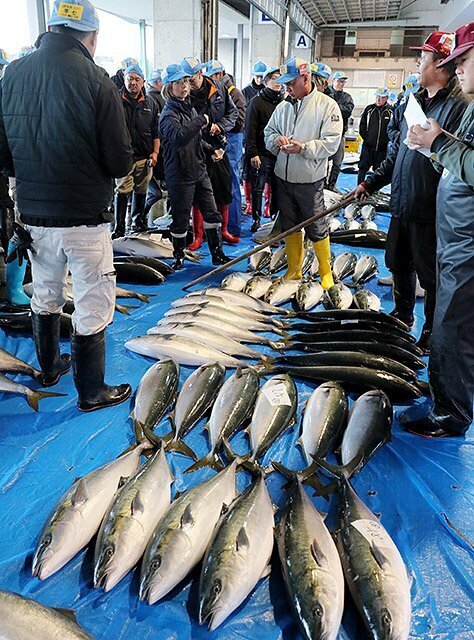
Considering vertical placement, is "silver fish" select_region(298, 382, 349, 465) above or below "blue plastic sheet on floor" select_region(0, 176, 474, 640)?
above

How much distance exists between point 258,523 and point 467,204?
192cm

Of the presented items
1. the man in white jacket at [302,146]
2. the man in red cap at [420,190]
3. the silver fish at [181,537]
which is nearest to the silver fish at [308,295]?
the man in white jacket at [302,146]

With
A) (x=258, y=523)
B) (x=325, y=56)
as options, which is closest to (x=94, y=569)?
(x=258, y=523)

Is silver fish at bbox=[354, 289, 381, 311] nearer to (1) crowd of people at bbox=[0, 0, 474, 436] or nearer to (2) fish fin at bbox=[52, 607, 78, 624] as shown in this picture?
(1) crowd of people at bbox=[0, 0, 474, 436]

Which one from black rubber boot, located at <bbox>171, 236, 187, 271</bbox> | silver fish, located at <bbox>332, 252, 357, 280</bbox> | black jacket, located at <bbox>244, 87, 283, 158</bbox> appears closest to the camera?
silver fish, located at <bbox>332, 252, 357, 280</bbox>

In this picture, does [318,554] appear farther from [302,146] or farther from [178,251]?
[178,251]

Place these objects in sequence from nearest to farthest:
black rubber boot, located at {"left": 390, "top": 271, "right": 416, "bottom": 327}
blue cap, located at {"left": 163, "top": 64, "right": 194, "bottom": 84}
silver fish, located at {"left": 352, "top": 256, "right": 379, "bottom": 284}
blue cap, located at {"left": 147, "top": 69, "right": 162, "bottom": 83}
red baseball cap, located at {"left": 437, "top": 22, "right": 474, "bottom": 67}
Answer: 1. red baseball cap, located at {"left": 437, "top": 22, "right": 474, "bottom": 67}
2. black rubber boot, located at {"left": 390, "top": 271, "right": 416, "bottom": 327}
3. blue cap, located at {"left": 163, "top": 64, "right": 194, "bottom": 84}
4. silver fish, located at {"left": 352, "top": 256, "right": 379, "bottom": 284}
5. blue cap, located at {"left": 147, "top": 69, "right": 162, "bottom": 83}

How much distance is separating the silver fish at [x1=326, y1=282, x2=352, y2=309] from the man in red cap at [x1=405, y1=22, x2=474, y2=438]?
6.23 ft

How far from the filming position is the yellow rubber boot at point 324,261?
17.7 feet

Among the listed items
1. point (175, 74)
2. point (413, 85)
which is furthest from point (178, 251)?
point (413, 85)

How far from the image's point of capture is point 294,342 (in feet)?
13.7

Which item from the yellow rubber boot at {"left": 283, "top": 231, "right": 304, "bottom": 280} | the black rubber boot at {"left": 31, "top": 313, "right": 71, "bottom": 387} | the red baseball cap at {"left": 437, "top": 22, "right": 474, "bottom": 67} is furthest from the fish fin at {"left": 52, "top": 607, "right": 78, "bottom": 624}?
the yellow rubber boot at {"left": 283, "top": 231, "right": 304, "bottom": 280}

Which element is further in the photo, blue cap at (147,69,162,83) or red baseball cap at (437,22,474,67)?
blue cap at (147,69,162,83)

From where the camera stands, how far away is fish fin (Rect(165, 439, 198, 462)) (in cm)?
279
